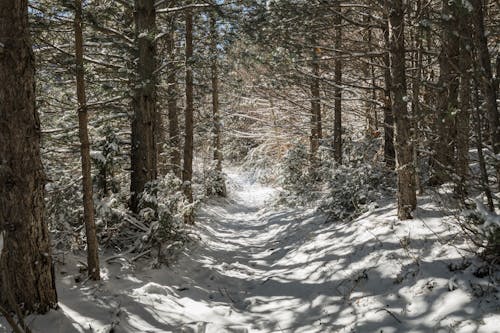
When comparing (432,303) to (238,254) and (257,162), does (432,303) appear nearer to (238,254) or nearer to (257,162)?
(238,254)

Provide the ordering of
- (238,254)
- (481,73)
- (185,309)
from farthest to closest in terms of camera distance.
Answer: (238,254)
(185,309)
(481,73)

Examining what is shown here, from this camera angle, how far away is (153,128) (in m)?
8.04

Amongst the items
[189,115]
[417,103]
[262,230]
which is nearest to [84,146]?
[417,103]

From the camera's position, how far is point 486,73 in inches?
156

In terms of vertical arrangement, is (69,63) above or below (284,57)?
below

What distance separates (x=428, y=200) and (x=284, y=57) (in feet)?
16.7

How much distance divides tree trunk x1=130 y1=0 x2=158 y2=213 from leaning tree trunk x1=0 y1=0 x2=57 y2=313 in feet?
10.9

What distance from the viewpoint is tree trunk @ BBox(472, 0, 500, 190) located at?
3.94 m

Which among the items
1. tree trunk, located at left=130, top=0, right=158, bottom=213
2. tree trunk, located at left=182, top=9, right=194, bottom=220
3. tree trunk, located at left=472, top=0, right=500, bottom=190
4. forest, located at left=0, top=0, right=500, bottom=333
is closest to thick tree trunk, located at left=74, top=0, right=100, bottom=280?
forest, located at left=0, top=0, right=500, bottom=333

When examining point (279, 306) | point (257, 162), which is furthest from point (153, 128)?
point (257, 162)

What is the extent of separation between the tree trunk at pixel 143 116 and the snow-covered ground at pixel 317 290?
5.98ft

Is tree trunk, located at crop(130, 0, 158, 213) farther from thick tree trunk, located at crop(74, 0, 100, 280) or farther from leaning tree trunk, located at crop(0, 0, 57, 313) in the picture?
leaning tree trunk, located at crop(0, 0, 57, 313)

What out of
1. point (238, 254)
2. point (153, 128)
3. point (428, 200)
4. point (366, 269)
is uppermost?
point (153, 128)

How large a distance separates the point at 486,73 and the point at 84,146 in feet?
16.2
